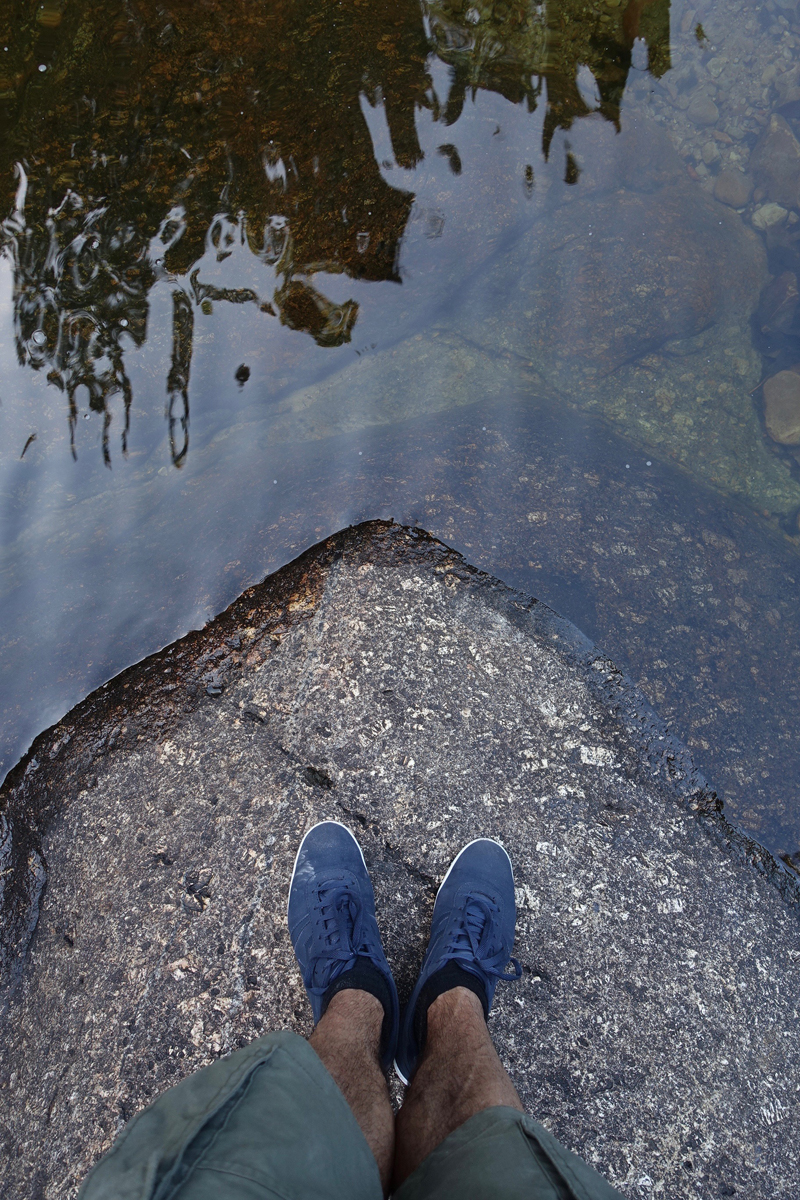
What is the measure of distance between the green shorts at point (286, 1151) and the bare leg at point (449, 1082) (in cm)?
23

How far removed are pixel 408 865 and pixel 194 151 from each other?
3090 mm

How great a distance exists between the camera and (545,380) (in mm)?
2742

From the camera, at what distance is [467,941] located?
1.91 m

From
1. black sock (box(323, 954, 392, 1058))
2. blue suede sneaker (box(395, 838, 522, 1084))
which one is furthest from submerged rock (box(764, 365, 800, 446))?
black sock (box(323, 954, 392, 1058))

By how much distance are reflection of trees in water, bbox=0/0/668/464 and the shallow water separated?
0.04ft

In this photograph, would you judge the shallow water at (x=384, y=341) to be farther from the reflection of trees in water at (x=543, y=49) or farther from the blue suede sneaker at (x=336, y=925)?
the blue suede sneaker at (x=336, y=925)

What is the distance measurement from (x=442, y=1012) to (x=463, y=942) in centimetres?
20

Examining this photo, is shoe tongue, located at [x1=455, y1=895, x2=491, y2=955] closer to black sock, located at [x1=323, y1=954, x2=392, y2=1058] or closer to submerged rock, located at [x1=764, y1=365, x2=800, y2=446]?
black sock, located at [x1=323, y1=954, x2=392, y2=1058]

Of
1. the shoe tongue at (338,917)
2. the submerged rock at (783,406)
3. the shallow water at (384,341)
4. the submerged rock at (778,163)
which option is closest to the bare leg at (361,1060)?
the shoe tongue at (338,917)

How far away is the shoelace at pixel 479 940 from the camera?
1.89 metres

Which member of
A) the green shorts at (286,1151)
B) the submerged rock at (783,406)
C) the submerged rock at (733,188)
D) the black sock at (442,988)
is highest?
the submerged rock at (733,188)

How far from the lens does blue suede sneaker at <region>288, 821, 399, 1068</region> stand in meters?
1.87

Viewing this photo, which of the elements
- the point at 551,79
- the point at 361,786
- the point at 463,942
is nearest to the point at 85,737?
the point at 361,786

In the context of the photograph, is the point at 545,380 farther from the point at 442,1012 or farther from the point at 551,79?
the point at 442,1012
